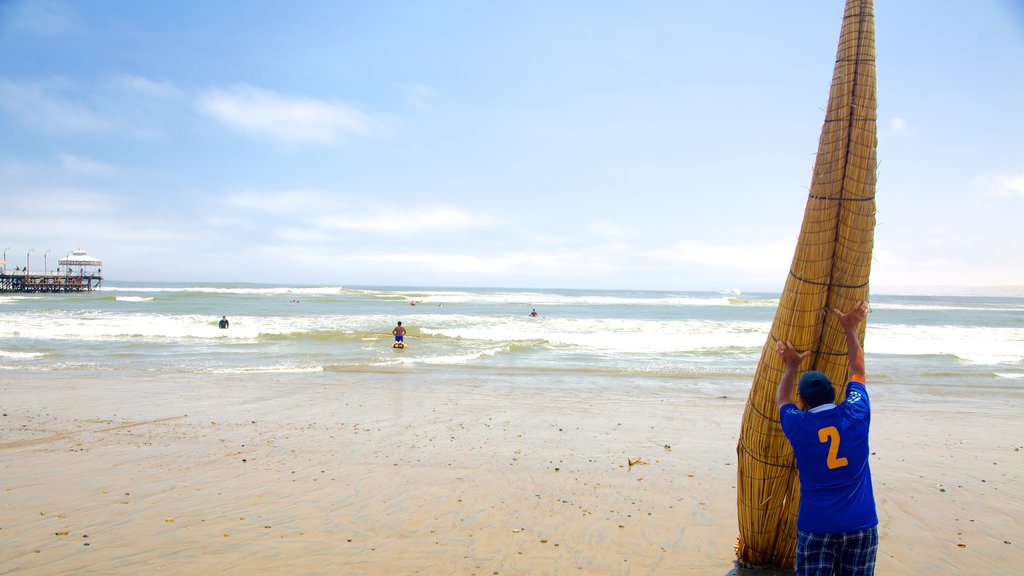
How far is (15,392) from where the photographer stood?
425 inches

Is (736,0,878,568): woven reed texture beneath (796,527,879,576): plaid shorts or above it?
above

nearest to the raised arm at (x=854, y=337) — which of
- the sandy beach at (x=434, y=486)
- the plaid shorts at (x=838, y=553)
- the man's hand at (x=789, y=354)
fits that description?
the man's hand at (x=789, y=354)

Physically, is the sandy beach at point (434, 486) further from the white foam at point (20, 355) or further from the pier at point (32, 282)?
the pier at point (32, 282)

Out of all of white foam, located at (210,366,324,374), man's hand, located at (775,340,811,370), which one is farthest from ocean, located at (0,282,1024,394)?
man's hand, located at (775,340,811,370)

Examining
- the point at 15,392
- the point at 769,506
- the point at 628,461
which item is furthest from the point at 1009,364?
the point at 15,392

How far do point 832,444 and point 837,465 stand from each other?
11cm

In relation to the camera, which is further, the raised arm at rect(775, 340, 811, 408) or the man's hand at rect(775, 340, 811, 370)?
the man's hand at rect(775, 340, 811, 370)

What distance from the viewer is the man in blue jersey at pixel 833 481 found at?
2865mm

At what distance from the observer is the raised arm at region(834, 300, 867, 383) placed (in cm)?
322

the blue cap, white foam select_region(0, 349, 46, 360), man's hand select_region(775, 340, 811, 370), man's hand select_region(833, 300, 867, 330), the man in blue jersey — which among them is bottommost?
white foam select_region(0, 349, 46, 360)

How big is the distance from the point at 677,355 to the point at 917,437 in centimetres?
1071

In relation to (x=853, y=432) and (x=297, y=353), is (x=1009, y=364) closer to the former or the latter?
(x=853, y=432)

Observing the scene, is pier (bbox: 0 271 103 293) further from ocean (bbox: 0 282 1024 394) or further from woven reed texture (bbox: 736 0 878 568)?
woven reed texture (bbox: 736 0 878 568)

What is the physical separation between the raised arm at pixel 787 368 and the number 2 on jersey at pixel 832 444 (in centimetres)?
34
